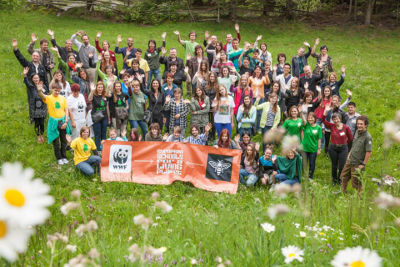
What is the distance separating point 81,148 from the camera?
404 inches

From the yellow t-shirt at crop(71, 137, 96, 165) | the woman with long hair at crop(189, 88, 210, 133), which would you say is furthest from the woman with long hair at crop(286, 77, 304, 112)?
the yellow t-shirt at crop(71, 137, 96, 165)

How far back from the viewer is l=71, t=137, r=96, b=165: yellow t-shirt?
10.2 metres

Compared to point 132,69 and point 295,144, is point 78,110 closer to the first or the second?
point 132,69

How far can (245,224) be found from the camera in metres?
4.89

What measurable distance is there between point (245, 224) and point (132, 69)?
31.0 feet

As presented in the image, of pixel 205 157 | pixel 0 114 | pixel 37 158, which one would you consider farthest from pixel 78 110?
pixel 0 114

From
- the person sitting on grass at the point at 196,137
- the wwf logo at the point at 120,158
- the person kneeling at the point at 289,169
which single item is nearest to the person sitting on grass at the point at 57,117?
the wwf logo at the point at 120,158

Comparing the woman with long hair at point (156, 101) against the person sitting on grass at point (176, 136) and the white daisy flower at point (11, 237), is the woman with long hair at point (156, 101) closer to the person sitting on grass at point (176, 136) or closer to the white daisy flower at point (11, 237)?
the person sitting on grass at point (176, 136)

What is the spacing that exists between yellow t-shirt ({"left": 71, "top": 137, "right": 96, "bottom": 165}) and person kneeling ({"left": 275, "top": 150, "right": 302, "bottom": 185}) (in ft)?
16.5

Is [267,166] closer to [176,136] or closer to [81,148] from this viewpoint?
[176,136]

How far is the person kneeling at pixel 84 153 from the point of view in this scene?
33.4 ft

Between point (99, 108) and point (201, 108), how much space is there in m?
3.04

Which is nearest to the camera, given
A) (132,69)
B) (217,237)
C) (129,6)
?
(217,237)

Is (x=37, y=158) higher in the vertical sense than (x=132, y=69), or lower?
lower
